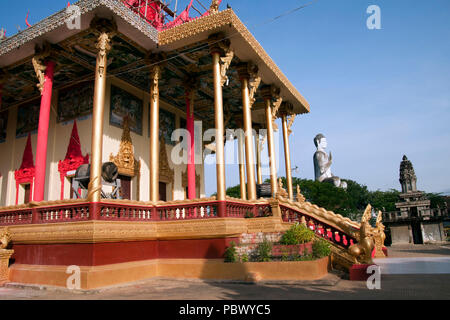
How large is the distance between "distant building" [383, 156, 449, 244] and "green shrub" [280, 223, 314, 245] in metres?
29.4

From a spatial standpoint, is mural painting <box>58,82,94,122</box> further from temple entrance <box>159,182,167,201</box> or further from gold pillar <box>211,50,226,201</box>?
gold pillar <box>211,50,226,201</box>

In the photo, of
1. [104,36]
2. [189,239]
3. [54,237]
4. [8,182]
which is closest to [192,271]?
[189,239]

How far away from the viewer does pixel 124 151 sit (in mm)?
14266

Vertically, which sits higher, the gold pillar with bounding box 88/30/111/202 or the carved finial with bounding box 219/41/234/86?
the carved finial with bounding box 219/41/234/86

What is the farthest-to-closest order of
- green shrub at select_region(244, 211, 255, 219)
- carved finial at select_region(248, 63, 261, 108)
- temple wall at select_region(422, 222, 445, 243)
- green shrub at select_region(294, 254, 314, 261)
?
1. temple wall at select_region(422, 222, 445, 243)
2. carved finial at select_region(248, 63, 261, 108)
3. green shrub at select_region(244, 211, 255, 219)
4. green shrub at select_region(294, 254, 314, 261)

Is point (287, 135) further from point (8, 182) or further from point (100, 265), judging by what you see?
point (8, 182)

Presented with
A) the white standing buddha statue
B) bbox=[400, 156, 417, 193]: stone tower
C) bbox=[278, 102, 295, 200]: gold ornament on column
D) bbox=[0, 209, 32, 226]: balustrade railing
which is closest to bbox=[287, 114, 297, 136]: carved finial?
bbox=[278, 102, 295, 200]: gold ornament on column

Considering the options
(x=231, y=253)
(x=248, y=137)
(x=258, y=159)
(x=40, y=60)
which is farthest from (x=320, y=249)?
(x=258, y=159)

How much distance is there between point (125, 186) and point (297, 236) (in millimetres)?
8223

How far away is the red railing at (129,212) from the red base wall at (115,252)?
74 cm

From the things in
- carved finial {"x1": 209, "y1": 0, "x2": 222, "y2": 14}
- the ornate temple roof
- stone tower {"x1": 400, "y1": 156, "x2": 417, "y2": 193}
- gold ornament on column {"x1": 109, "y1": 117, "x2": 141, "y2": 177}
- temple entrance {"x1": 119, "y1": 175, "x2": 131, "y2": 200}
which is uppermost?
carved finial {"x1": 209, "y1": 0, "x2": 222, "y2": 14}

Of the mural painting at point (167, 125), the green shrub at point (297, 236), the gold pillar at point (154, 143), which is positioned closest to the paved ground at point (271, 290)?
the green shrub at point (297, 236)

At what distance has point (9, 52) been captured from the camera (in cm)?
1241

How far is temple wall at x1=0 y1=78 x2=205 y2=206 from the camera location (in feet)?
45.5
